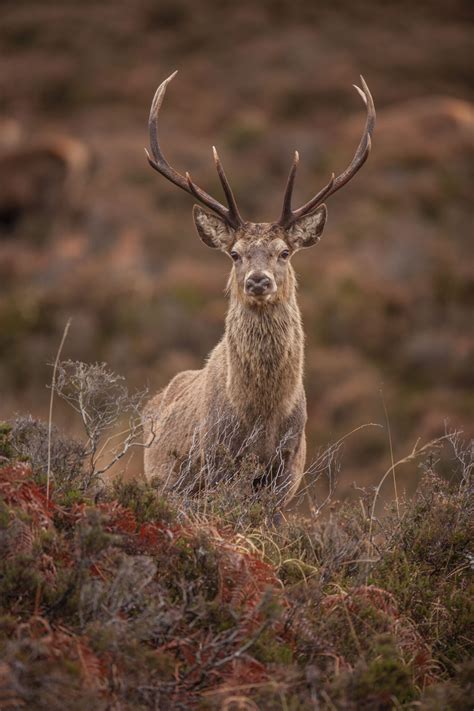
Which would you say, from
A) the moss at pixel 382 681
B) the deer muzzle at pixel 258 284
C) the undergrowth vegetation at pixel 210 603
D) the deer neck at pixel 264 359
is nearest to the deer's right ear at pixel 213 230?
the deer neck at pixel 264 359

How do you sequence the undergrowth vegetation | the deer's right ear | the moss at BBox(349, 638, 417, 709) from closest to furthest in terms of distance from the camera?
1. the undergrowth vegetation
2. the moss at BBox(349, 638, 417, 709)
3. the deer's right ear

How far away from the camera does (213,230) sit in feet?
26.2

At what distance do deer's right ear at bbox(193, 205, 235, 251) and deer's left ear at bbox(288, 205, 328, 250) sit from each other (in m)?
0.52

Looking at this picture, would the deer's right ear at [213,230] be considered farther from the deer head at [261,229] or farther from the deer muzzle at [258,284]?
the deer muzzle at [258,284]

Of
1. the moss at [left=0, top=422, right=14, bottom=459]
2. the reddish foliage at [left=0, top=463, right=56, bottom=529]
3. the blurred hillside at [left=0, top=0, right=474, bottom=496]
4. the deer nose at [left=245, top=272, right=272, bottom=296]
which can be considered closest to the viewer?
the reddish foliage at [left=0, top=463, right=56, bottom=529]

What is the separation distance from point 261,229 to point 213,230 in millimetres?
489

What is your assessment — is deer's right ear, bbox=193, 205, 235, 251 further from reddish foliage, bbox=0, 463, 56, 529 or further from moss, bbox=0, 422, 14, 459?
reddish foliage, bbox=0, 463, 56, 529

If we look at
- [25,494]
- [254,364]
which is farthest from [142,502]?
[254,364]

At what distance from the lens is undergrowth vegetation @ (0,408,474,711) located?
3.95 meters

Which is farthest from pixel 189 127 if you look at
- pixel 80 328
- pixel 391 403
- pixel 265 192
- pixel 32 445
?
pixel 32 445

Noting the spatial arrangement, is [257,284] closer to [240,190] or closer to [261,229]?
[261,229]

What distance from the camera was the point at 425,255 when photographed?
27656mm

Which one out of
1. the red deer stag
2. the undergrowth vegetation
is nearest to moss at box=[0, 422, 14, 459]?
the undergrowth vegetation

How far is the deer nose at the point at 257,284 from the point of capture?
23.4 ft
